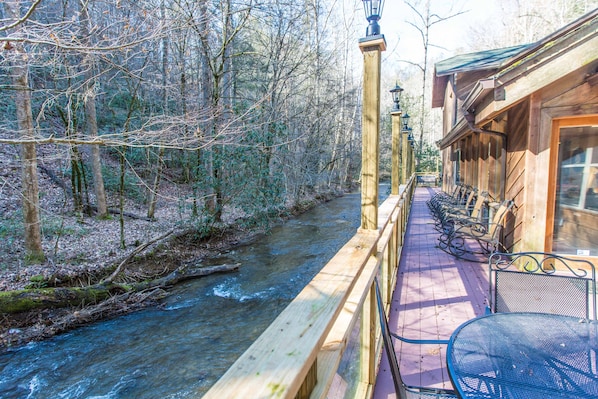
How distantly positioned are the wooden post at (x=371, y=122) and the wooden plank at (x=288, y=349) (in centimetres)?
114

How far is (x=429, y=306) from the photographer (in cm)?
329

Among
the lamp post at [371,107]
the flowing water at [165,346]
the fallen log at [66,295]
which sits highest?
the lamp post at [371,107]

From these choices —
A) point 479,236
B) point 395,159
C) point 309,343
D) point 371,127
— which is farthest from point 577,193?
point 309,343

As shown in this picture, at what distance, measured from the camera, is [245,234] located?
9438mm

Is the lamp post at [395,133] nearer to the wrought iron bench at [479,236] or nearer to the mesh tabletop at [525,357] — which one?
the wrought iron bench at [479,236]

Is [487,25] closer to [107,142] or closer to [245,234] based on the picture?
[245,234]

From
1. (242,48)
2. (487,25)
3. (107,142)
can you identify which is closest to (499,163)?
(107,142)

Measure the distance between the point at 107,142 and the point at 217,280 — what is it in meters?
3.25

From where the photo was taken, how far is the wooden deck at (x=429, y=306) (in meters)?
2.27

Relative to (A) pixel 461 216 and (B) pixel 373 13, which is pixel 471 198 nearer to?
(A) pixel 461 216

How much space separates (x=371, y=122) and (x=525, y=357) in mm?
1626

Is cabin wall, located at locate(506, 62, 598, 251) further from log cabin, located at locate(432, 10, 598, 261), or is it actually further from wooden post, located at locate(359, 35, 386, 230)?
wooden post, located at locate(359, 35, 386, 230)

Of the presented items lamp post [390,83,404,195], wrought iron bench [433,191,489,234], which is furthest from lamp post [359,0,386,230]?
wrought iron bench [433,191,489,234]

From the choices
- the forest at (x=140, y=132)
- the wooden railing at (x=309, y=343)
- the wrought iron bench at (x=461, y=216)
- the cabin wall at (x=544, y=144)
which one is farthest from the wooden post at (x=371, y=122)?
the wrought iron bench at (x=461, y=216)
